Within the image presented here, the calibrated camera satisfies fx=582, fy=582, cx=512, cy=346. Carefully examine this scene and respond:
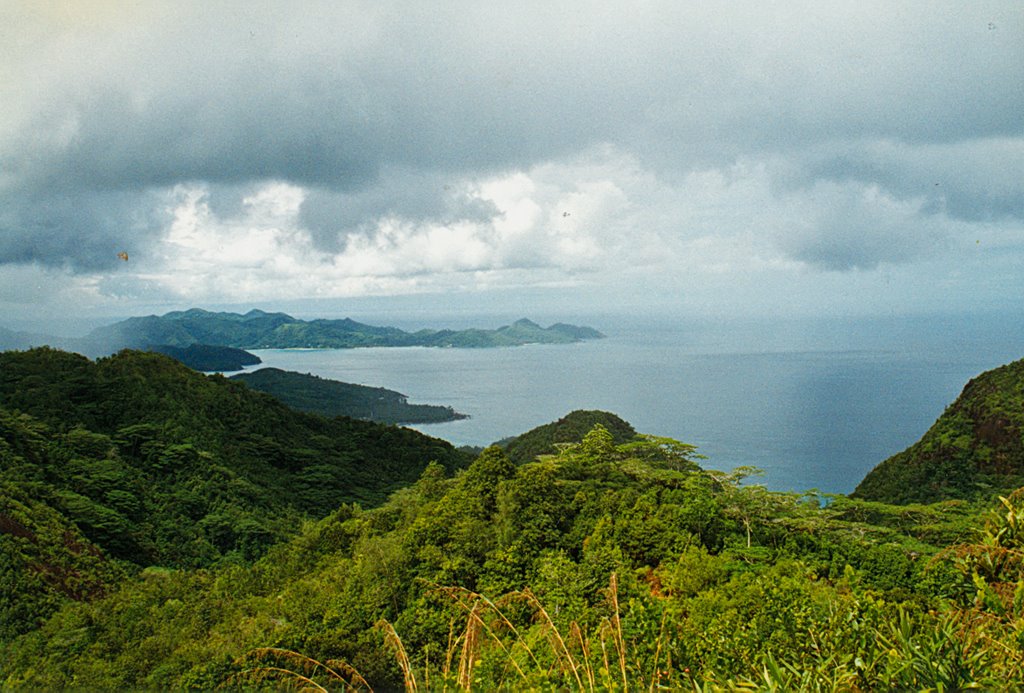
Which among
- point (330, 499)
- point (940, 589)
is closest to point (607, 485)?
point (940, 589)

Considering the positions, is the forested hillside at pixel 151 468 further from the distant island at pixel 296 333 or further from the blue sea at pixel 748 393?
the distant island at pixel 296 333

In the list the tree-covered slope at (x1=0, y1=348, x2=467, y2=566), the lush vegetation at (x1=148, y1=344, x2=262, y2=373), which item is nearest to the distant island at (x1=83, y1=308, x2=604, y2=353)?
the lush vegetation at (x1=148, y1=344, x2=262, y2=373)

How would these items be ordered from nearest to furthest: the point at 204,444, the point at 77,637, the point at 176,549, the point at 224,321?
1. the point at 77,637
2. the point at 176,549
3. the point at 204,444
4. the point at 224,321

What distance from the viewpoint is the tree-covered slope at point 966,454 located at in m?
17.7

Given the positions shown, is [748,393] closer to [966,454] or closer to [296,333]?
[966,454]

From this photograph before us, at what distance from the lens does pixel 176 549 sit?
12.2 metres

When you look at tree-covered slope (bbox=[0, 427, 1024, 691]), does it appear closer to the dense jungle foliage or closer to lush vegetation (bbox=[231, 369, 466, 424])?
the dense jungle foliage

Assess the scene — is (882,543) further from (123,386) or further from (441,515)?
(123,386)

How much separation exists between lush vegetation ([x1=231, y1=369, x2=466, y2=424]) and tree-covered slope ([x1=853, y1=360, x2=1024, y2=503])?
22.5 m

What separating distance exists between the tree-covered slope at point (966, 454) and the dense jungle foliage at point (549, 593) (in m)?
8.34

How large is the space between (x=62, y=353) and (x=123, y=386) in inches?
110

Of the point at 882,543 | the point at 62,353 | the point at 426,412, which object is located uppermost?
the point at 62,353

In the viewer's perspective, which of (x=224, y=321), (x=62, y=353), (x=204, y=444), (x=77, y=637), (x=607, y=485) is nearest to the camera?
(x=77, y=637)

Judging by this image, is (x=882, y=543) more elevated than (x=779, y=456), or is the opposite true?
(x=882, y=543)
